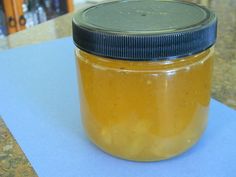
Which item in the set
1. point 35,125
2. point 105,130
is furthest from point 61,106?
point 105,130

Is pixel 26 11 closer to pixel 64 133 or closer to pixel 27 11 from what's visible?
pixel 27 11

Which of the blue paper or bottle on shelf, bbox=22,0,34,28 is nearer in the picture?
the blue paper

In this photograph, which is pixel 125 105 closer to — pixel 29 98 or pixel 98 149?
pixel 98 149

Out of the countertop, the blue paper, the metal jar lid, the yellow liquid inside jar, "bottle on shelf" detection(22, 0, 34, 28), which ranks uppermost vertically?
the metal jar lid

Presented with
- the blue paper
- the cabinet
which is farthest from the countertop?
the cabinet

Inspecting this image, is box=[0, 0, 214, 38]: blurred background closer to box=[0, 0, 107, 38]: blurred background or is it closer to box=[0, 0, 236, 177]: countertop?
box=[0, 0, 107, 38]: blurred background

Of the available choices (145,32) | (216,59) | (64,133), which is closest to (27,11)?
(216,59)

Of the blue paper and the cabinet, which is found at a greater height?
the blue paper
